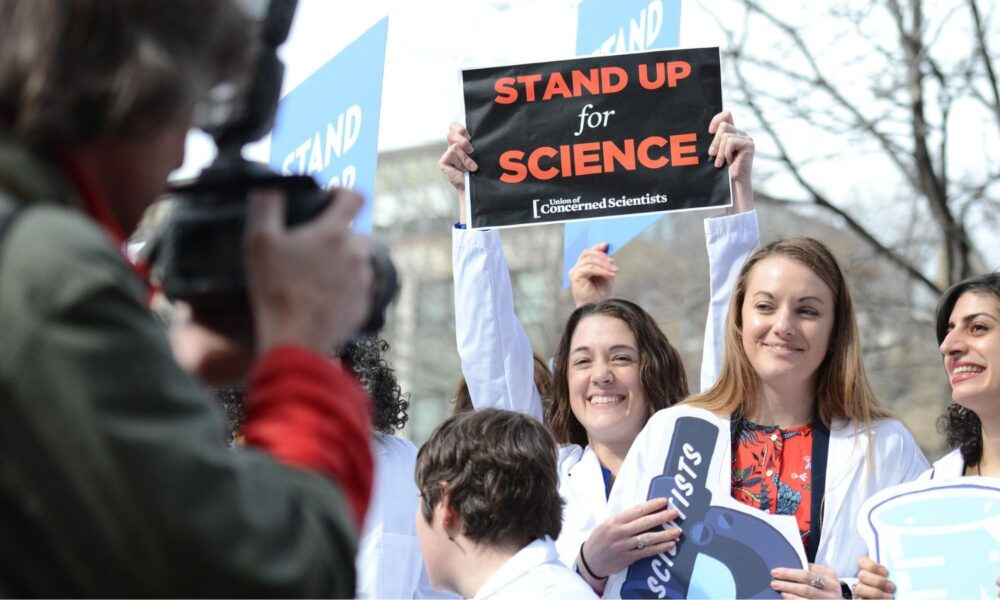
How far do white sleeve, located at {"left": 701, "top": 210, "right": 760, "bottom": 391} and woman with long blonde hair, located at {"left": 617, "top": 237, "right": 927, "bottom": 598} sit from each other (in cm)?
26

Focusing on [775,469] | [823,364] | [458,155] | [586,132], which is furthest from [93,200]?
[586,132]

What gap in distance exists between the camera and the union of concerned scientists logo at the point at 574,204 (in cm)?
472

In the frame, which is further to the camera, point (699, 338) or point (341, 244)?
point (699, 338)

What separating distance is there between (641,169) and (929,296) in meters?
7.00

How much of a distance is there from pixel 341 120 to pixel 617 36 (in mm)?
1353

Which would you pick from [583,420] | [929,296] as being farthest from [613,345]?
[929,296]

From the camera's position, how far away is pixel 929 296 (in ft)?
35.7

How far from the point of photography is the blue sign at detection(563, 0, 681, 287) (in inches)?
212

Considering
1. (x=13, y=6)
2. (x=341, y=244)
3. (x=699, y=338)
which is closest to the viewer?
(x=13, y=6)

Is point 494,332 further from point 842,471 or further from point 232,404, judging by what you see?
point 842,471

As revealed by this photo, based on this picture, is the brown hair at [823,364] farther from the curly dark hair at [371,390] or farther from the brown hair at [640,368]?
the curly dark hair at [371,390]

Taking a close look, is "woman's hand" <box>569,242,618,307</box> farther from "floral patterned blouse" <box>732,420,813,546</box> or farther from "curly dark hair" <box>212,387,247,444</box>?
"curly dark hair" <box>212,387,247,444</box>

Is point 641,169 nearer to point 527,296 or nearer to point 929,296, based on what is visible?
point 929,296

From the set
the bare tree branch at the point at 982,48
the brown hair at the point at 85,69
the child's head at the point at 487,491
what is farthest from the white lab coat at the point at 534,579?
the bare tree branch at the point at 982,48
